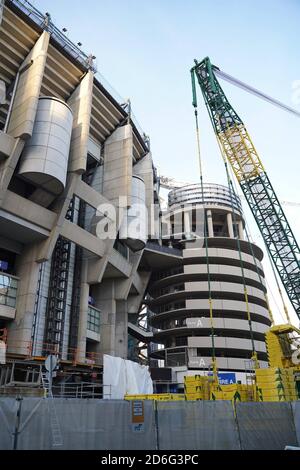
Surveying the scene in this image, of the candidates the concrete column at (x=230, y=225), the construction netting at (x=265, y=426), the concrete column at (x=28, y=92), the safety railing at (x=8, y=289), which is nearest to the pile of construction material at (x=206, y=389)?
the construction netting at (x=265, y=426)

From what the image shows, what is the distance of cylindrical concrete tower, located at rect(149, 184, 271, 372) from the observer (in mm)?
53344

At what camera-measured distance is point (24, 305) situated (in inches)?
1180

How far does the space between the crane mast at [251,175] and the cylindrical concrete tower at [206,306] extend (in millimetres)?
5028

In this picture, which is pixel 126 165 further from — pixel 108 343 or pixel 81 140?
pixel 108 343

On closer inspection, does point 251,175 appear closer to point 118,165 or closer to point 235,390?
point 118,165

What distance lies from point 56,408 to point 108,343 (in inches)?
1052

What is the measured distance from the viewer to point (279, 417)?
49.3 ft

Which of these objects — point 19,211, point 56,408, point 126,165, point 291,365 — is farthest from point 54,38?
point 291,365

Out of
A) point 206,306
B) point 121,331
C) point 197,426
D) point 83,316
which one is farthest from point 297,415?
point 206,306

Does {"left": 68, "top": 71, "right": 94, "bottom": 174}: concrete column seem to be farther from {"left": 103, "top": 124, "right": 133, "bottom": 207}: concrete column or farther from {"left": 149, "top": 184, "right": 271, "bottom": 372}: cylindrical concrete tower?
{"left": 149, "top": 184, "right": 271, "bottom": 372}: cylindrical concrete tower

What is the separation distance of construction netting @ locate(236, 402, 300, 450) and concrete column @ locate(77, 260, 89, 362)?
22.1 meters

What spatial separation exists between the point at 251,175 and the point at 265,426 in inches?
1422

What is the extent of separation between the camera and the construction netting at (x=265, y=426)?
45.2ft

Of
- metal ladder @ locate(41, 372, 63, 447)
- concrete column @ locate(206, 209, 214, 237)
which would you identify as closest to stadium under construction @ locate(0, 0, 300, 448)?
metal ladder @ locate(41, 372, 63, 447)
